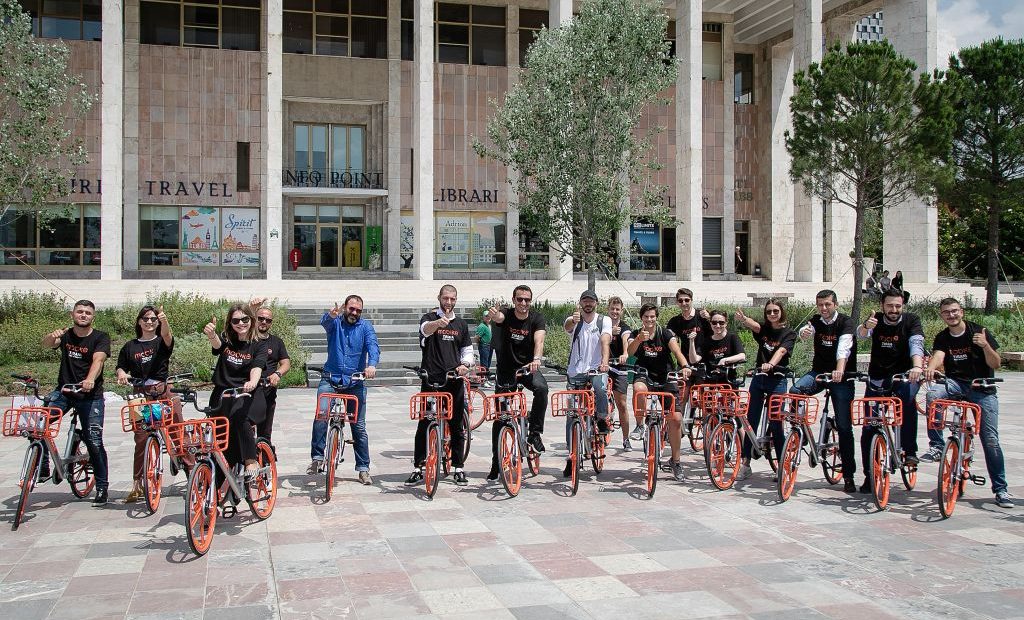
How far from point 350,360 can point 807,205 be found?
107 feet

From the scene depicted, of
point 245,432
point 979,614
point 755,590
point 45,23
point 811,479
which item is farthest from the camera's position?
point 45,23

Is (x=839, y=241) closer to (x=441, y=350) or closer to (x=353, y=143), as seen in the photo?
(x=353, y=143)

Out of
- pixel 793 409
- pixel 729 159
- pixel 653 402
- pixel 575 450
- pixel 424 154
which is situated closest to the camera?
pixel 793 409

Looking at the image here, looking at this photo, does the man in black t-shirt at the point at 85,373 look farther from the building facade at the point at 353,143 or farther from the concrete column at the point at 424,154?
the building facade at the point at 353,143

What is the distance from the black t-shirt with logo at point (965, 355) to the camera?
8797 mm

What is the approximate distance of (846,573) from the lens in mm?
6477

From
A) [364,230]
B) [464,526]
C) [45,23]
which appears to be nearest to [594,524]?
[464,526]

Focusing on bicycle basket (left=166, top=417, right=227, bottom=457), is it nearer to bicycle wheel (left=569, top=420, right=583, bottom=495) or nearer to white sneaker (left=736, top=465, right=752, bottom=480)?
bicycle wheel (left=569, top=420, right=583, bottom=495)

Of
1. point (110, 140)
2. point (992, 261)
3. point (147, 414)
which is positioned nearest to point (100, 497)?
point (147, 414)

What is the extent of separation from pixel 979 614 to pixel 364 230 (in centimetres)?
3662

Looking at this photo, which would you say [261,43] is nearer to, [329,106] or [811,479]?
[329,106]

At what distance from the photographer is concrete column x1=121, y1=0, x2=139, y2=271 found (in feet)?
120

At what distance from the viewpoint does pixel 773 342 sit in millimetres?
9898

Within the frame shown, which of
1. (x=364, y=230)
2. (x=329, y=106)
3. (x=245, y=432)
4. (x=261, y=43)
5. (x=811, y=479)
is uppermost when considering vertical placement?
(x=261, y=43)
